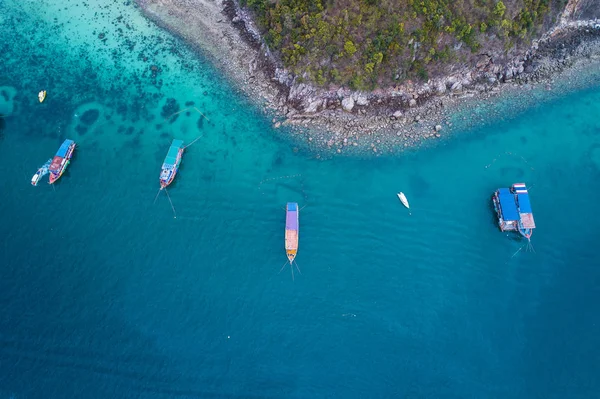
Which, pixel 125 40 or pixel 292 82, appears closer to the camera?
pixel 292 82

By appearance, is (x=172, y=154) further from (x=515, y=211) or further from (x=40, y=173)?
(x=515, y=211)

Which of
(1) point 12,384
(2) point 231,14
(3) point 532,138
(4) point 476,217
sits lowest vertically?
(1) point 12,384

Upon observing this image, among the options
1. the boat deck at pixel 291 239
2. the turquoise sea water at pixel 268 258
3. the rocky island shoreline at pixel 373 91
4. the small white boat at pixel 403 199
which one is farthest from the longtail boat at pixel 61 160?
the small white boat at pixel 403 199

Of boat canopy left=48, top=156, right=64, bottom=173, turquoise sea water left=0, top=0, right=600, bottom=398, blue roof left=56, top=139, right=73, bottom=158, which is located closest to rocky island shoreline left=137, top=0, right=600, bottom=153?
turquoise sea water left=0, top=0, right=600, bottom=398

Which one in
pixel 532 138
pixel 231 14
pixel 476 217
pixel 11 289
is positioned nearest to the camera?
pixel 11 289

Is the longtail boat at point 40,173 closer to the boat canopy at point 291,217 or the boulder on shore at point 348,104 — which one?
the boat canopy at point 291,217

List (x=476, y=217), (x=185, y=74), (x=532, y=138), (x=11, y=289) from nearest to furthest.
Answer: (x=11, y=289), (x=476, y=217), (x=532, y=138), (x=185, y=74)

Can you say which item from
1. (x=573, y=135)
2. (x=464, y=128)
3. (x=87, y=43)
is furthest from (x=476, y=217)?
(x=87, y=43)

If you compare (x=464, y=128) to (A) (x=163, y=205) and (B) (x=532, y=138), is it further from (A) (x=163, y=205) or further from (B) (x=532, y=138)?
(A) (x=163, y=205)

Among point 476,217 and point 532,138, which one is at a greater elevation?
point 532,138
